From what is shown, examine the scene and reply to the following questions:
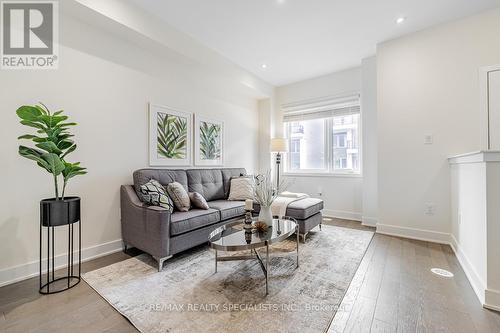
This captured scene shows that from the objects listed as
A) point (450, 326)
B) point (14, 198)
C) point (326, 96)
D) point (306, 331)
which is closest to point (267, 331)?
point (306, 331)

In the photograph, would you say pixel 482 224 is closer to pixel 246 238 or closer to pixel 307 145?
pixel 246 238

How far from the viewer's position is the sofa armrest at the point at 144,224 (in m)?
2.15

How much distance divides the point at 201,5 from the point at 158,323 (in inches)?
121

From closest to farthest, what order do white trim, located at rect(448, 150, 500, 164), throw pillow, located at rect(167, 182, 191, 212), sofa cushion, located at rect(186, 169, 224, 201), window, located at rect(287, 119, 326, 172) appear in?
white trim, located at rect(448, 150, 500, 164)
throw pillow, located at rect(167, 182, 191, 212)
sofa cushion, located at rect(186, 169, 224, 201)
window, located at rect(287, 119, 326, 172)

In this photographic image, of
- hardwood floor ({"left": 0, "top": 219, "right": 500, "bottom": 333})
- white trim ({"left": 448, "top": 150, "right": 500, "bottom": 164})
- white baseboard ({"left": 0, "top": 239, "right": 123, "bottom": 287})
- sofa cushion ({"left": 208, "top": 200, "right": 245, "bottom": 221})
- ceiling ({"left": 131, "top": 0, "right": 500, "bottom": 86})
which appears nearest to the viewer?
hardwood floor ({"left": 0, "top": 219, "right": 500, "bottom": 333})

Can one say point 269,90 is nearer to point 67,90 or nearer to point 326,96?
point 326,96

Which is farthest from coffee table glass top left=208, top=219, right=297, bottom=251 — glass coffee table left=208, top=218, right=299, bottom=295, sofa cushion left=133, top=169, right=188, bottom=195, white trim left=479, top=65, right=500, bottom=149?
white trim left=479, top=65, right=500, bottom=149

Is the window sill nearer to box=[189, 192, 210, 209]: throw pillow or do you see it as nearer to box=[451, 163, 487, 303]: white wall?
box=[451, 163, 487, 303]: white wall

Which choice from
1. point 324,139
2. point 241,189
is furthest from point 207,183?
point 324,139

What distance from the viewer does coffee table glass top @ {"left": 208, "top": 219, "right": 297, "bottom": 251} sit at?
1.73m

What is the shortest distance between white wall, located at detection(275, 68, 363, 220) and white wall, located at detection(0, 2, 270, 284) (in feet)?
7.41

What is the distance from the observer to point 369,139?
375 centimetres

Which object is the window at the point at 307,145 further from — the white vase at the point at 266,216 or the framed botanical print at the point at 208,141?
the white vase at the point at 266,216

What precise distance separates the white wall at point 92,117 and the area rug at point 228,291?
0.64 meters
